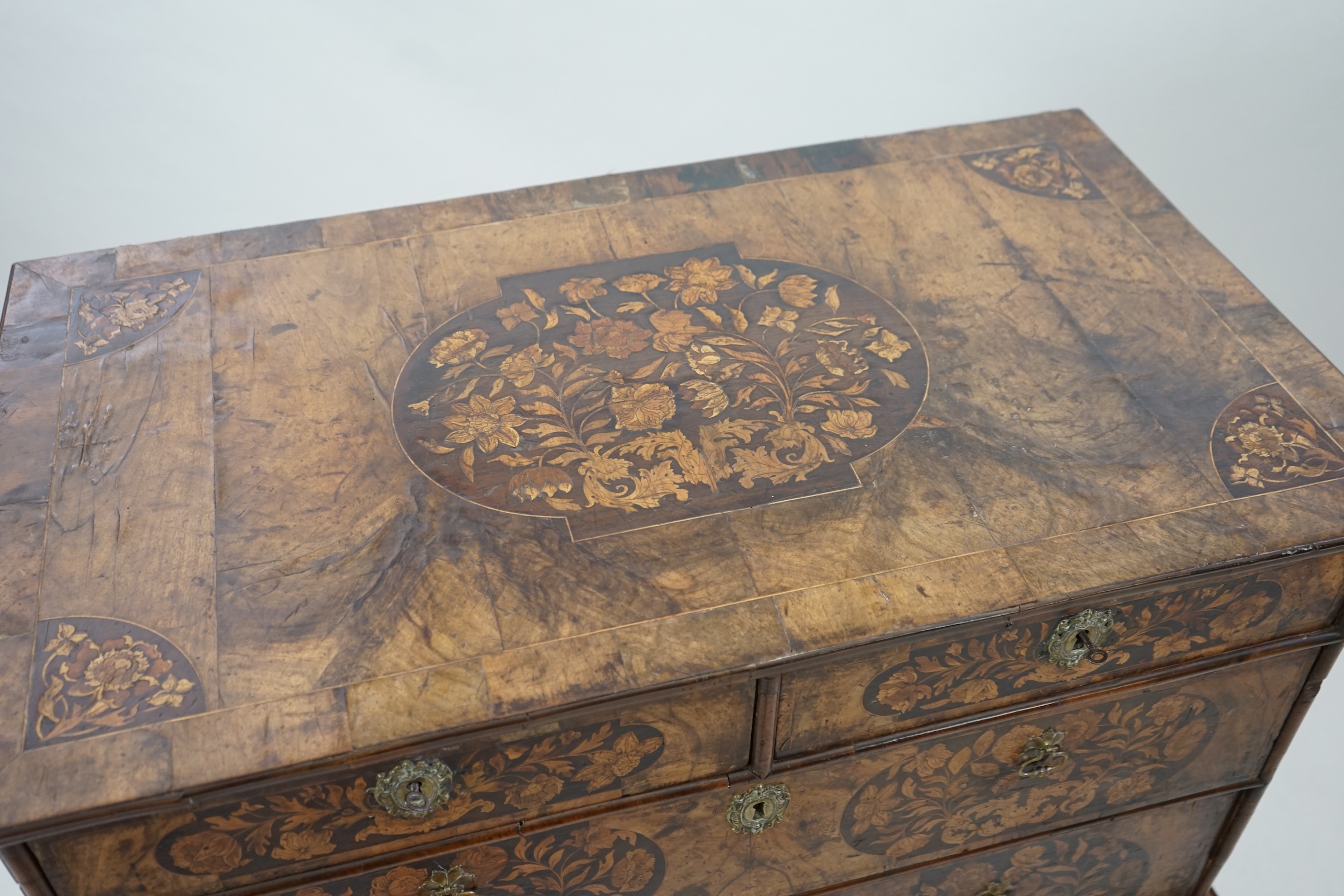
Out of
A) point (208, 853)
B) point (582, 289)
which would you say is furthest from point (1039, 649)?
point (208, 853)

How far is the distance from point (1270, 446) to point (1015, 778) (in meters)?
0.65

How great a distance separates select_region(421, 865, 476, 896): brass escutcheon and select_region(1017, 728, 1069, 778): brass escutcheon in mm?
863

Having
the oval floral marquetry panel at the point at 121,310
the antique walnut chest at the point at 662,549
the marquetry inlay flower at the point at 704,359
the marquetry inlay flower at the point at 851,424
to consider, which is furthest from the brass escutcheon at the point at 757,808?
the oval floral marquetry panel at the point at 121,310

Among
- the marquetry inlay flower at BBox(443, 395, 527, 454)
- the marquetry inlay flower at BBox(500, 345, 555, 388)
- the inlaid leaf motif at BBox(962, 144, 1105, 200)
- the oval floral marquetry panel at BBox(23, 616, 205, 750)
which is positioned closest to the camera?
the oval floral marquetry panel at BBox(23, 616, 205, 750)

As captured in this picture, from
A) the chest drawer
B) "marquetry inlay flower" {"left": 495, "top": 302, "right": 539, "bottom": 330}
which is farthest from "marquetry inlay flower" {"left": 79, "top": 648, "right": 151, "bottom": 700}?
the chest drawer

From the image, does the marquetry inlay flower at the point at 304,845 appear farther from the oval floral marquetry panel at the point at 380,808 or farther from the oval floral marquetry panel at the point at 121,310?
the oval floral marquetry panel at the point at 121,310

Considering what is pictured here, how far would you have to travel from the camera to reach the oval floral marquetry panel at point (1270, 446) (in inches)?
78.0

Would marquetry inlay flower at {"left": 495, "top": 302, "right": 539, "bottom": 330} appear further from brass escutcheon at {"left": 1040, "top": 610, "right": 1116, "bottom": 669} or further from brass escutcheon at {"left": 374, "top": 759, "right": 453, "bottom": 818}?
brass escutcheon at {"left": 1040, "top": 610, "right": 1116, "bottom": 669}

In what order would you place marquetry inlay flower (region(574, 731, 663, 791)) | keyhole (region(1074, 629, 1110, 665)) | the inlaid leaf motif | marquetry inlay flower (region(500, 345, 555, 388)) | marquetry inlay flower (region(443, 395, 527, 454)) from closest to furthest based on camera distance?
marquetry inlay flower (region(574, 731, 663, 791)) → keyhole (region(1074, 629, 1110, 665)) → marquetry inlay flower (region(443, 395, 527, 454)) → marquetry inlay flower (region(500, 345, 555, 388)) → the inlaid leaf motif

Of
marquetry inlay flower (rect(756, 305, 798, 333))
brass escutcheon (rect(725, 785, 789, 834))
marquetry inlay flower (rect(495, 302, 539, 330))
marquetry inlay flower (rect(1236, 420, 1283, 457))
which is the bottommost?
brass escutcheon (rect(725, 785, 789, 834))

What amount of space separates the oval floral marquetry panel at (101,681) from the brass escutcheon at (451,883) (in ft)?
1.47

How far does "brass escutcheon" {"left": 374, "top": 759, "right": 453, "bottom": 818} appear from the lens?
1.73 metres

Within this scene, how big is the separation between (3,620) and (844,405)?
1.22m

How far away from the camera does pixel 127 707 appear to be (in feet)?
5.54
